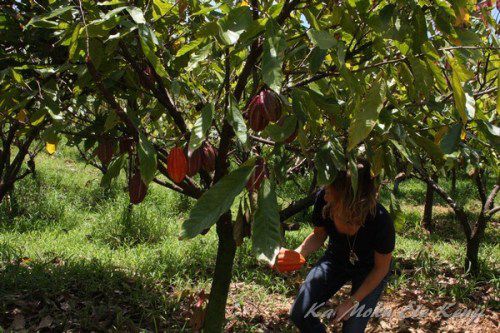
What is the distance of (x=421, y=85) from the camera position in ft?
3.71

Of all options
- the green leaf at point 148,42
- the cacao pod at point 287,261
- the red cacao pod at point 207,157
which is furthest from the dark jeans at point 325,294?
the green leaf at point 148,42

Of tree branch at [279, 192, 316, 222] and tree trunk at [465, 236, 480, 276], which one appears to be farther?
tree trunk at [465, 236, 480, 276]

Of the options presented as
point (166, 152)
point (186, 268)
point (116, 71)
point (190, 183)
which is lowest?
point (186, 268)

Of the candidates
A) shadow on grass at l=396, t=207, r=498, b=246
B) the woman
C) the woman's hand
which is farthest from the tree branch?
shadow on grass at l=396, t=207, r=498, b=246

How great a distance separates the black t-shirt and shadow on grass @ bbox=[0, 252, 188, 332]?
105 cm

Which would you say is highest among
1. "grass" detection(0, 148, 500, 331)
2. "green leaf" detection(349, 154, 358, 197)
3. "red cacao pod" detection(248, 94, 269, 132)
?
"red cacao pod" detection(248, 94, 269, 132)

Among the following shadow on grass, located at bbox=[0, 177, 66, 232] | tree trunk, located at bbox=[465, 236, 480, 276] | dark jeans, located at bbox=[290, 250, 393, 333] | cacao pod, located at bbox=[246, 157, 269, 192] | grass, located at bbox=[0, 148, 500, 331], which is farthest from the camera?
shadow on grass, located at bbox=[0, 177, 66, 232]

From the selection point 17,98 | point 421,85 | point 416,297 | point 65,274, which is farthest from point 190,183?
point 416,297

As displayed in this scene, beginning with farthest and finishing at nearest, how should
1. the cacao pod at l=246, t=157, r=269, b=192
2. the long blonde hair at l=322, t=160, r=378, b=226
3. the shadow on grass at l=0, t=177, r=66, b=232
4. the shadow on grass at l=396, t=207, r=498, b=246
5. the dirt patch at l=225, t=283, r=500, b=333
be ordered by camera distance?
the shadow on grass at l=396, t=207, r=498, b=246
the shadow on grass at l=0, t=177, r=66, b=232
the dirt patch at l=225, t=283, r=500, b=333
the long blonde hair at l=322, t=160, r=378, b=226
the cacao pod at l=246, t=157, r=269, b=192

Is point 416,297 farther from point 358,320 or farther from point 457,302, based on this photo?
point 358,320

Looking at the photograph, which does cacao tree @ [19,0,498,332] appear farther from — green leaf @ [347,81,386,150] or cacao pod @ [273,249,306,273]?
cacao pod @ [273,249,306,273]

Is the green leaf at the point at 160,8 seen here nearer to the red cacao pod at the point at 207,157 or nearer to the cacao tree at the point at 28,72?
the cacao tree at the point at 28,72

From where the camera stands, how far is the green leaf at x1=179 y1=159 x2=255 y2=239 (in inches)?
33.8

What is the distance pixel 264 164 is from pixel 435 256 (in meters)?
3.83
